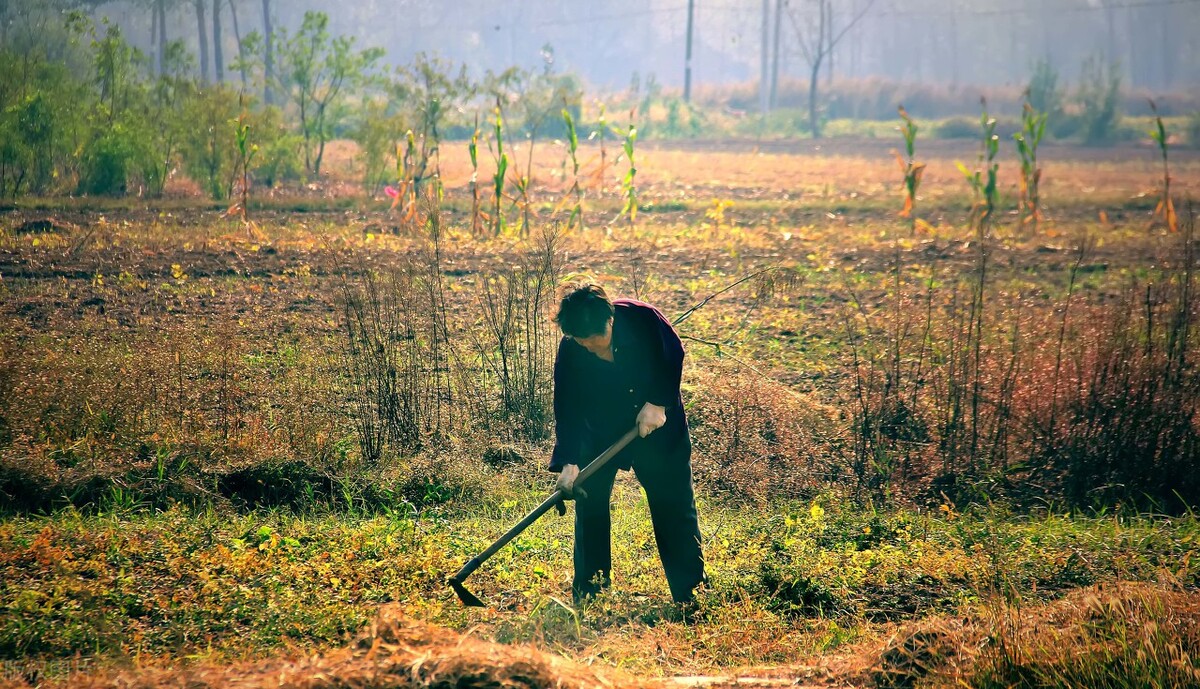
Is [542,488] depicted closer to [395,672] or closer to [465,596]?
[465,596]

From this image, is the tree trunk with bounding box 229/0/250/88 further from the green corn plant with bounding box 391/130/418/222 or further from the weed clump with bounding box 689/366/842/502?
the weed clump with bounding box 689/366/842/502

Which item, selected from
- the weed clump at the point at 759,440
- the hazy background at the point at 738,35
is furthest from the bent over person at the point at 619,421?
the hazy background at the point at 738,35

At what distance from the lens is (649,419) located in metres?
4.45

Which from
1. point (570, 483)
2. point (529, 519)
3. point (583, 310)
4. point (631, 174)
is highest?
point (631, 174)

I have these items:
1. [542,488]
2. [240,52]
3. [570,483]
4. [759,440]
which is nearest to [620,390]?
[570,483]

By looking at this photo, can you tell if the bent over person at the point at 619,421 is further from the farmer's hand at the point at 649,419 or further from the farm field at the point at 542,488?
the farm field at the point at 542,488

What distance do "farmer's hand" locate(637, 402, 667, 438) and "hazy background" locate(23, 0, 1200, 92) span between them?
94474 millimetres

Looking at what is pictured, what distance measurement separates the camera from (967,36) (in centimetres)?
10956

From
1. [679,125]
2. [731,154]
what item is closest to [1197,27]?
[679,125]

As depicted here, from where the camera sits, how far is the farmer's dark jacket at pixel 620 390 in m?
4.48

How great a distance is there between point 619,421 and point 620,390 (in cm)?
15

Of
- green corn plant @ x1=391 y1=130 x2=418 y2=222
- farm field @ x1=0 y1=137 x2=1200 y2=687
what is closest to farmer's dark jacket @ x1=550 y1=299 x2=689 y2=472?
farm field @ x1=0 y1=137 x2=1200 y2=687

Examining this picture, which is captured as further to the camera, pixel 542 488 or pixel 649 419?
pixel 542 488

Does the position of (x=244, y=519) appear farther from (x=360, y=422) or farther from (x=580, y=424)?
(x=580, y=424)
